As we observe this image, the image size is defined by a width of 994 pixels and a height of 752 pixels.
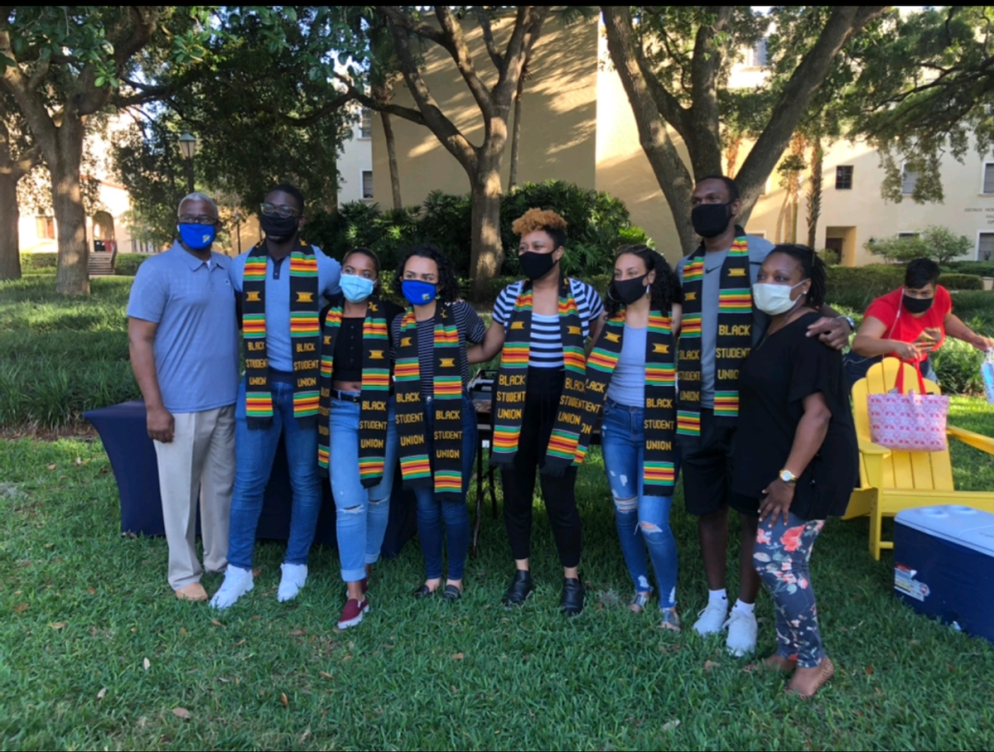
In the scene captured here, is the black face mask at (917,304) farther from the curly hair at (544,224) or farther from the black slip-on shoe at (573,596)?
the black slip-on shoe at (573,596)

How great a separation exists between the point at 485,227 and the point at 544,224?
1131 cm

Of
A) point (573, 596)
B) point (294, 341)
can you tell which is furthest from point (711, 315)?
point (294, 341)

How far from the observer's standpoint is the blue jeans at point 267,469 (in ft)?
12.9

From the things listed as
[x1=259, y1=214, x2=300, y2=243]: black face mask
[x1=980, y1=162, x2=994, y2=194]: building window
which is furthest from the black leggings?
[x1=980, y1=162, x2=994, y2=194]: building window

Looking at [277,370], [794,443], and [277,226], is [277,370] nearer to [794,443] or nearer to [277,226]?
[277,226]

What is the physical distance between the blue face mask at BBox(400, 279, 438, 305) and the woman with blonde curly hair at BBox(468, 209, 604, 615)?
0.36 metres

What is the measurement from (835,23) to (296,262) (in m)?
8.93

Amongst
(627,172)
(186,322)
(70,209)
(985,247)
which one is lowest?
(186,322)

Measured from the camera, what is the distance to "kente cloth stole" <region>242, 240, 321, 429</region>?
12.6ft

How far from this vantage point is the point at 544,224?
3.62 metres

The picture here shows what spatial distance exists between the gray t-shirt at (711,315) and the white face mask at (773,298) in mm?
286

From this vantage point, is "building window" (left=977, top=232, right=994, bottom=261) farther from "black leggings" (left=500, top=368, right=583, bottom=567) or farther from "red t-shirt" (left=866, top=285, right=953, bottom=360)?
"black leggings" (left=500, top=368, right=583, bottom=567)

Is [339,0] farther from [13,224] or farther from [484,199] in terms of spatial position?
[13,224]

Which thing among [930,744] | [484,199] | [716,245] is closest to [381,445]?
[716,245]
